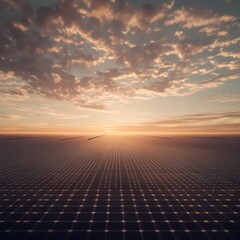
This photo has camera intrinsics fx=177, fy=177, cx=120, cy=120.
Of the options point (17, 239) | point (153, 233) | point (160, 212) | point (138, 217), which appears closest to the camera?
point (17, 239)

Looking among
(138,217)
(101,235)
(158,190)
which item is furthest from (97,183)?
(101,235)

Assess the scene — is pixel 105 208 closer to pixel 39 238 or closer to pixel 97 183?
pixel 39 238

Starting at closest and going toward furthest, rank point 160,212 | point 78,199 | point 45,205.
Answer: point 160,212
point 45,205
point 78,199

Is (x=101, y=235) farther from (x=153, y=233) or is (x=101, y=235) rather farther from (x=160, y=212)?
(x=160, y=212)

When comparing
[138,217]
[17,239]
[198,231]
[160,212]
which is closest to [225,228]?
[198,231]

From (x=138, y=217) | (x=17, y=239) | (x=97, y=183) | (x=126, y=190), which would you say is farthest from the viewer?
(x=97, y=183)

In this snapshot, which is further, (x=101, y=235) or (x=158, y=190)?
(x=158, y=190)

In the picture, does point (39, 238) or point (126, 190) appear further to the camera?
point (126, 190)

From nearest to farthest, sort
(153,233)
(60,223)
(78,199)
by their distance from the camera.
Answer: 1. (153,233)
2. (60,223)
3. (78,199)
